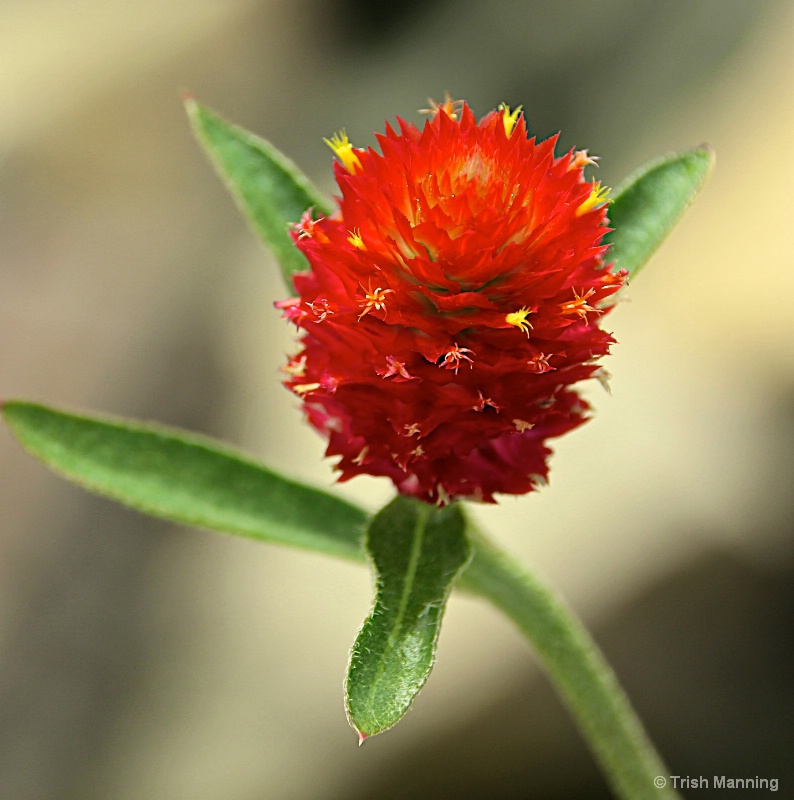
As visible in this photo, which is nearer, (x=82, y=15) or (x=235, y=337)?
(x=235, y=337)

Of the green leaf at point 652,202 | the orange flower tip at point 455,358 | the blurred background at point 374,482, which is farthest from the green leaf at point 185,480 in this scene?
the blurred background at point 374,482

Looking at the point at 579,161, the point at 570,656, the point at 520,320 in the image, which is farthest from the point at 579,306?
the point at 570,656

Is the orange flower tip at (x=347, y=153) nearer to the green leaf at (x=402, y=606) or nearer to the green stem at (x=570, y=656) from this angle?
the green leaf at (x=402, y=606)

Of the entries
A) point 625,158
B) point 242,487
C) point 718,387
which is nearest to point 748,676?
point 718,387

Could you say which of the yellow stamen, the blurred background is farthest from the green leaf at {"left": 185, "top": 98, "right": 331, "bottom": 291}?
the blurred background

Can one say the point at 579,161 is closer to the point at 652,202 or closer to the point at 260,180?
the point at 652,202

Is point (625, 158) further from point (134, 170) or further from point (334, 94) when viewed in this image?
point (134, 170)
